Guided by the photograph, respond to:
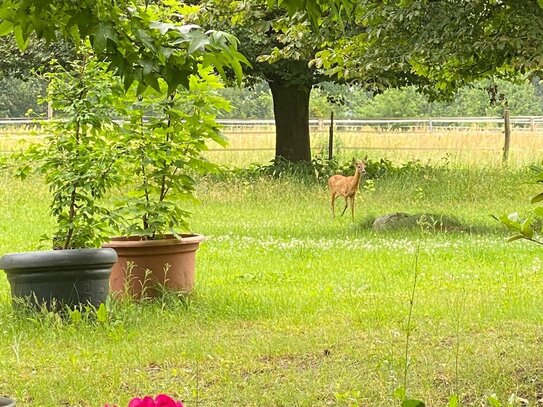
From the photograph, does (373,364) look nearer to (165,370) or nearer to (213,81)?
(165,370)

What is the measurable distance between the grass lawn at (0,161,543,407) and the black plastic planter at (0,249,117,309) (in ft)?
0.52

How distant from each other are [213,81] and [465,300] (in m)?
2.62

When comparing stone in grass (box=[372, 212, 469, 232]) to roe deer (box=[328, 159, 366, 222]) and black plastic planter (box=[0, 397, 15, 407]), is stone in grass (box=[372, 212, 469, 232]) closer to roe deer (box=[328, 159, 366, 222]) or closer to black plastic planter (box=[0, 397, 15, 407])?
roe deer (box=[328, 159, 366, 222])

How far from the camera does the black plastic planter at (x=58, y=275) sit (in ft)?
23.1

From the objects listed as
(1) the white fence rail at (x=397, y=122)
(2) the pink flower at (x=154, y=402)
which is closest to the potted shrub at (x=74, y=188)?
(2) the pink flower at (x=154, y=402)

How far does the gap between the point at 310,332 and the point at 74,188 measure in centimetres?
197

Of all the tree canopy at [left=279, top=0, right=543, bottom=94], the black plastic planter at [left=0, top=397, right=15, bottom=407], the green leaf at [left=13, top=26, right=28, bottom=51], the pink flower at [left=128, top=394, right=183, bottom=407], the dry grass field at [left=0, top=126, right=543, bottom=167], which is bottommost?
the dry grass field at [left=0, top=126, right=543, bottom=167]

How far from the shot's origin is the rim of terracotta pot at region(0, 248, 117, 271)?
7.01 metres

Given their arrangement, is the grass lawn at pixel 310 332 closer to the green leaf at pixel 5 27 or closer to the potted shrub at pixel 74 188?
the potted shrub at pixel 74 188

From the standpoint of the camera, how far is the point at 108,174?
7.47m

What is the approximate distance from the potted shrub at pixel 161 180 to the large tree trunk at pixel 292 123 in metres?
14.3

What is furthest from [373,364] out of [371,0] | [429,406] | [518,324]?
[371,0]

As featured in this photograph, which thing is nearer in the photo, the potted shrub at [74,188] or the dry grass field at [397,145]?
the potted shrub at [74,188]

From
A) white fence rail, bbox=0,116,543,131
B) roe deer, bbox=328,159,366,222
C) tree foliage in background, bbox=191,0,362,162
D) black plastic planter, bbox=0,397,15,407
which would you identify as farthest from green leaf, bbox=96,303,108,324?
white fence rail, bbox=0,116,543,131
